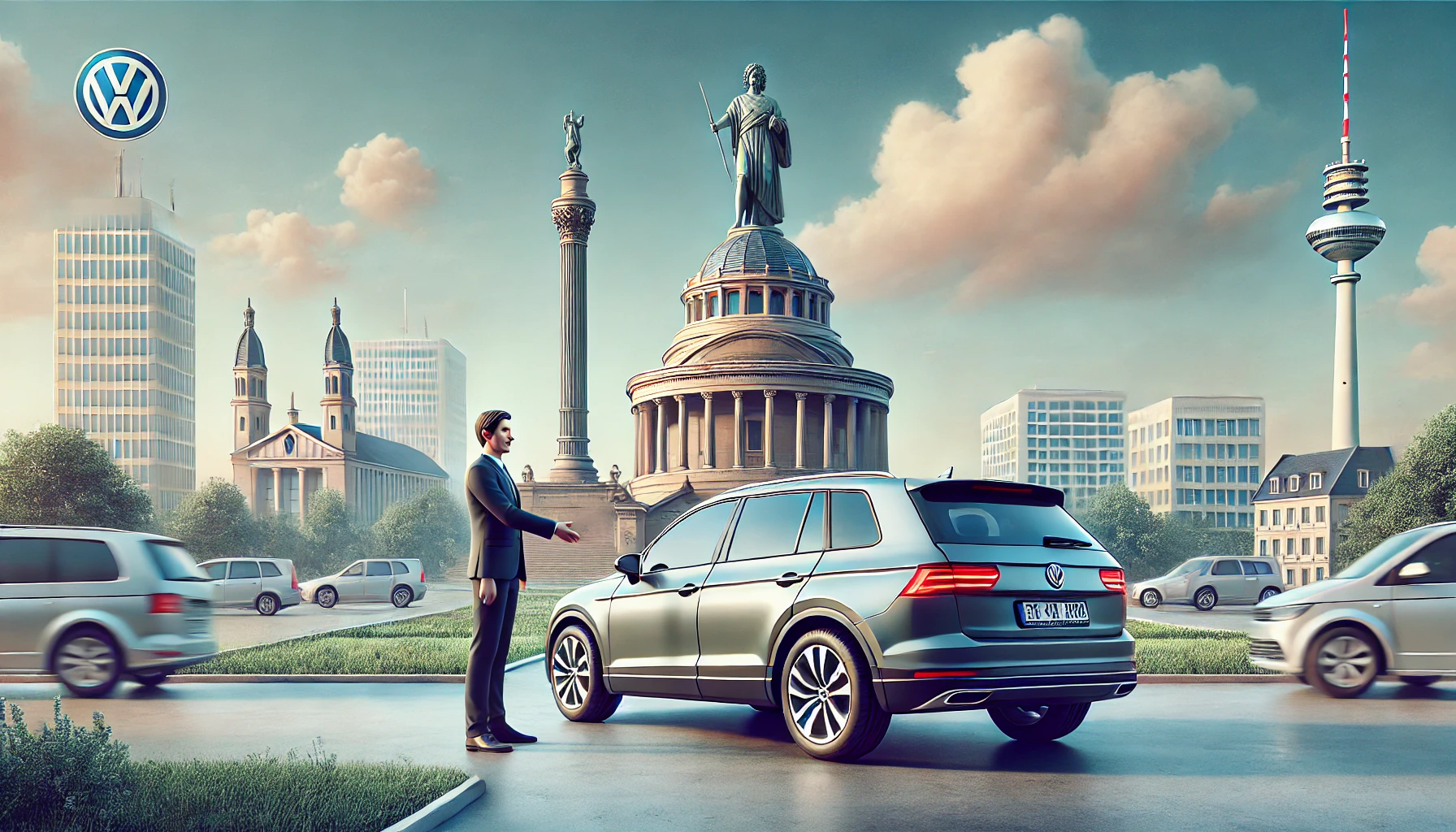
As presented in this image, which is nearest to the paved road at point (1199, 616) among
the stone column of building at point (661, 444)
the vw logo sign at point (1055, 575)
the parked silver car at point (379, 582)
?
the vw logo sign at point (1055, 575)

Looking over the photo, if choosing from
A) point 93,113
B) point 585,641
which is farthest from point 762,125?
point 585,641

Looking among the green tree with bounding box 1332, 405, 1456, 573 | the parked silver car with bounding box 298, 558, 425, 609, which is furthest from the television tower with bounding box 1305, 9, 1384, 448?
the parked silver car with bounding box 298, 558, 425, 609

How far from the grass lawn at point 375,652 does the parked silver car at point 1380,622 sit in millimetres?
8613

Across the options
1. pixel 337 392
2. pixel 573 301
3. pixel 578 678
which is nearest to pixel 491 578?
pixel 578 678

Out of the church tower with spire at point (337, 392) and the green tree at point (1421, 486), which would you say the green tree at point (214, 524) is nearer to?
the church tower with spire at point (337, 392)

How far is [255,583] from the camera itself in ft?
97.6

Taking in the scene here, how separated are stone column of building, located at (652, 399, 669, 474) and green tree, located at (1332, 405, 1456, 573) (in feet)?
129

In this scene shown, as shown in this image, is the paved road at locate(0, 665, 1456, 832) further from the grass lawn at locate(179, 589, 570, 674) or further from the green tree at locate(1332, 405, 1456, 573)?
the green tree at locate(1332, 405, 1456, 573)

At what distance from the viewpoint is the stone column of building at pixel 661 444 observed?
2945 inches

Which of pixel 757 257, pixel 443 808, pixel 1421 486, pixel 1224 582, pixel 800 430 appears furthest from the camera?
pixel 757 257

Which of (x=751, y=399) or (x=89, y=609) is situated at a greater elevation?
(x=751, y=399)

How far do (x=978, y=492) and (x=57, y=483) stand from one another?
56545 mm

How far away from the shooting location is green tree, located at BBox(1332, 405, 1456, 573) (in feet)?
178

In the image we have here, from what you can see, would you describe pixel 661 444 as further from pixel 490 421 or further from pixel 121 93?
pixel 490 421
